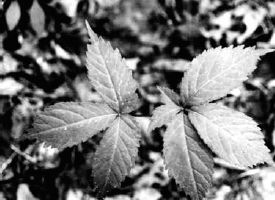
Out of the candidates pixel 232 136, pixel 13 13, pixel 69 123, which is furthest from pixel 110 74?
pixel 13 13

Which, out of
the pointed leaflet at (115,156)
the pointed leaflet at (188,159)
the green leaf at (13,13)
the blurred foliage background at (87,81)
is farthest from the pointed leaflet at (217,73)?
the green leaf at (13,13)

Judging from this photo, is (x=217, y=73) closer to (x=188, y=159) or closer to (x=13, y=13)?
(x=188, y=159)

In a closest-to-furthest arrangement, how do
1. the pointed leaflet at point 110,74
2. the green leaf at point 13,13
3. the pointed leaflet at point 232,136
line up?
the pointed leaflet at point 232,136 → the pointed leaflet at point 110,74 → the green leaf at point 13,13

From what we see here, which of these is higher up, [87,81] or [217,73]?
[87,81]

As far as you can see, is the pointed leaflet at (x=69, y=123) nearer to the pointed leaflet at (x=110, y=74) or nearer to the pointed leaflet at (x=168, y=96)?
the pointed leaflet at (x=110, y=74)

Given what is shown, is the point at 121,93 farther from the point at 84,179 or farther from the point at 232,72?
the point at 84,179
